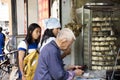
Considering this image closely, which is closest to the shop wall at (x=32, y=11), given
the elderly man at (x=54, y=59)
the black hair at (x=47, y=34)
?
the black hair at (x=47, y=34)

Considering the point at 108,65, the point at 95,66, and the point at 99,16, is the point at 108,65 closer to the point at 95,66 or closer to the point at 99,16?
the point at 95,66

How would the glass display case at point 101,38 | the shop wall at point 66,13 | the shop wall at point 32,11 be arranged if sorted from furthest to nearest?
1. the shop wall at point 32,11
2. the shop wall at point 66,13
3. the glass display case at point 101,38

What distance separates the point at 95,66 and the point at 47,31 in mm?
1521

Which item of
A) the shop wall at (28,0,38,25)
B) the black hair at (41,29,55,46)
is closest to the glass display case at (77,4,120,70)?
the black hair at (41,29,55,46)

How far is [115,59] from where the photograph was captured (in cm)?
563

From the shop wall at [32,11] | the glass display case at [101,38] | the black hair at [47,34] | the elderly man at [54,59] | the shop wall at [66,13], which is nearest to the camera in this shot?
the elderly man at [54,59]

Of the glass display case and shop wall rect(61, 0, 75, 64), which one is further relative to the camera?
shop wall rect(61, 0, 75, 64)

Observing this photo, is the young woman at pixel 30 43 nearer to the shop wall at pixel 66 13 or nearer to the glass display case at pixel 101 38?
the glass display case at pixel 101 38

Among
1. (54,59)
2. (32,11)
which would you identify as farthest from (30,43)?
(32,11)

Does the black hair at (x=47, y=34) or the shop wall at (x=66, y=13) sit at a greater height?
the shop wall at (x=66, y=13)

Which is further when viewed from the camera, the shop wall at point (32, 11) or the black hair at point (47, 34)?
the shop wall at point (32, 11)

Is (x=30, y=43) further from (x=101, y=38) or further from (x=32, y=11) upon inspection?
(x=32, y=11)

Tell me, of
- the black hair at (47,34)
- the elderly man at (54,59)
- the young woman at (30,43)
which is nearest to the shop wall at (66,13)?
the young woman at (30,43)

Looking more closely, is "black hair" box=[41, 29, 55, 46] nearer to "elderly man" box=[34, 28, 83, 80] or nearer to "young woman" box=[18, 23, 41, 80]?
"young woman" box=[18, 23, 41, 80]
